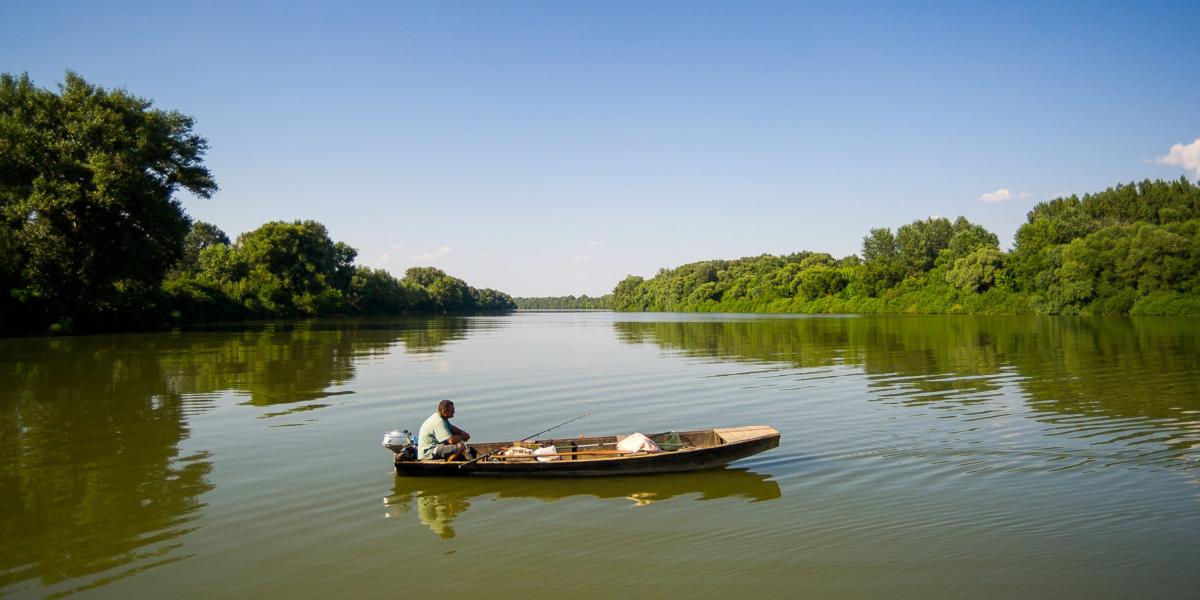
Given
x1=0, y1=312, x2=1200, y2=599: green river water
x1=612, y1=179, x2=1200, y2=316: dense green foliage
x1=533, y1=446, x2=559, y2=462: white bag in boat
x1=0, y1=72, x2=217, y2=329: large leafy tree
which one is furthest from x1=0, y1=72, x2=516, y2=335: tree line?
x1=612, y1=179, x2=1200, y2=316: dense green foliage

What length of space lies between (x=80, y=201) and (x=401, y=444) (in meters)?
46.4

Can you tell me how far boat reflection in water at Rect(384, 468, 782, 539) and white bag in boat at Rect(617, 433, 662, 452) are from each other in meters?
0.51

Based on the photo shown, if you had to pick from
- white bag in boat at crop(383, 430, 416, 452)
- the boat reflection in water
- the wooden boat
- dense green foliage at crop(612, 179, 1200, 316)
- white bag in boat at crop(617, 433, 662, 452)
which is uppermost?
dense green foliage at crop(612, 179, 1200, 316)

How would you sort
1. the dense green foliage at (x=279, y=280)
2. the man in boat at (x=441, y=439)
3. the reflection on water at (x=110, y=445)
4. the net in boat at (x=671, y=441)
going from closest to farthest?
the reflection on water at (x=110, y=445)
the man in boat at (x=441, y=439)
the net in boat at (x=671, y=441)
the dense green foliage at (x=279, y=280)

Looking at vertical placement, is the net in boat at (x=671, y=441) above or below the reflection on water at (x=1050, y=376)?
above

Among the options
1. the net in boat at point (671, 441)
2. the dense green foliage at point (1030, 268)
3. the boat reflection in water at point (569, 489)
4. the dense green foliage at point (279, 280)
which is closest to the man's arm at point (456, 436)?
the boat reflection in water at point (569, 489)

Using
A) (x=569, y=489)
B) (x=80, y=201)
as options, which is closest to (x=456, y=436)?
(x=569, y=489)

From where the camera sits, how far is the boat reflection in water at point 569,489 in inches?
421

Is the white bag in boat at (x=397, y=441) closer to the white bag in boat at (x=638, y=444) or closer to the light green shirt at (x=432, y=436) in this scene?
the light green shirt at (x=432, y=436)

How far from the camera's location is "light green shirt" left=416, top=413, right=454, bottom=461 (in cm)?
1212

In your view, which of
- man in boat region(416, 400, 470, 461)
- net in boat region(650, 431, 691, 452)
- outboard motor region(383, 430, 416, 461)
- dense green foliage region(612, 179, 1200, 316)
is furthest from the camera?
dense green foliage region(612, 179, 1200, 316)

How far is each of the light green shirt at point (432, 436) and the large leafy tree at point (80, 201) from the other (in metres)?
44.2

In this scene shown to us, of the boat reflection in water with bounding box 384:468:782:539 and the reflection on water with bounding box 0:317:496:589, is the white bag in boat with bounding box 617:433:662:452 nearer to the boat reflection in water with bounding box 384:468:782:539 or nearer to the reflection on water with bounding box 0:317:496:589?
the boat reflection in water with bounding box 384:468:782:539

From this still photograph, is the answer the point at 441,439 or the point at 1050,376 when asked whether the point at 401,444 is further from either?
the point at 1050,376
